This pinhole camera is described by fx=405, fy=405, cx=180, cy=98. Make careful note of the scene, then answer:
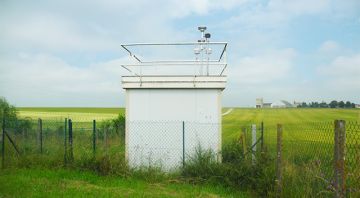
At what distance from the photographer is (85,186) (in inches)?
415

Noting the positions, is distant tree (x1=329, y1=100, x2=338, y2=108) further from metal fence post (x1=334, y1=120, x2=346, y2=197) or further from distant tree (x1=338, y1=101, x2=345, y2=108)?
metal fence post (x1=334, y1=120, x2=346, y2=197)

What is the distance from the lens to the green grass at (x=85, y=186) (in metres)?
9.73

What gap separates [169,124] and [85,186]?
344 cm

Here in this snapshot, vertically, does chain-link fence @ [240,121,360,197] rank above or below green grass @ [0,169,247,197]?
above

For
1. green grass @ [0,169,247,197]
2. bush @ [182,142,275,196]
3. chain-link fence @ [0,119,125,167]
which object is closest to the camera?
bush @ [182,142,275,196]

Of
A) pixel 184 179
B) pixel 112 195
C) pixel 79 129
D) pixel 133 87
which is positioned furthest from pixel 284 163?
pixel 79 129

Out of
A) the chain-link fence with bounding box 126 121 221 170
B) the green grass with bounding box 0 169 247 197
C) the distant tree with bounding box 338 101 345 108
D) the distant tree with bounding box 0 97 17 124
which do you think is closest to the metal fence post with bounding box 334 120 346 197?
the green grass with bounding box 0 169 247 197

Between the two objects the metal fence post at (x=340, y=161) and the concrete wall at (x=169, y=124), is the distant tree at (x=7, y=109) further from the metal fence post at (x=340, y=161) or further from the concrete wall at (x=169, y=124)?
the metal fence post at (x=340, y=161)

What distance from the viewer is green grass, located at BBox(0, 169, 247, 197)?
9.73 metres

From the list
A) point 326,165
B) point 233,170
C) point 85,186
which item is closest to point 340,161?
point 326,165

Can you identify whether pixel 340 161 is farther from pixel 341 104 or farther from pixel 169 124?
pixel 341 104

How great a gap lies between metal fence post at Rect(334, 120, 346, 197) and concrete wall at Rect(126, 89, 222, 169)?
6428 mm

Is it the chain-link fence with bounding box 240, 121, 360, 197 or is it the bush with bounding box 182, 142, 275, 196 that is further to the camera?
the bush with bounding box 182, 142, 275, 196

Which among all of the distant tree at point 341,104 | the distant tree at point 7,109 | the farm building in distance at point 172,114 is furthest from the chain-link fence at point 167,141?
the distant tree at point 341,104
